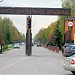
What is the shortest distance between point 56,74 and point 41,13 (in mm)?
28743

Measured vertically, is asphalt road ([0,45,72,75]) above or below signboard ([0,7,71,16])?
below

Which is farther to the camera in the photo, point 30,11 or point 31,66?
point 30,11

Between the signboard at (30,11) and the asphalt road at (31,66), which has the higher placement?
the signboard at (30,11)

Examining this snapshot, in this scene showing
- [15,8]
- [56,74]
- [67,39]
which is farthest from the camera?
[67,39]

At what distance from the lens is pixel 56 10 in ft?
156

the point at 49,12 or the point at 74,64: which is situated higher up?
the point at 49,12

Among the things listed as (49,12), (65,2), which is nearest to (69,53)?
(49,12)

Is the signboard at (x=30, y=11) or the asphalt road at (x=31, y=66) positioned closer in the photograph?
the asphalt road at (x=31, y=66)

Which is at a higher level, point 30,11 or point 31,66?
point 30,11

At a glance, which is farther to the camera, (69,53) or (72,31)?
(72,31)

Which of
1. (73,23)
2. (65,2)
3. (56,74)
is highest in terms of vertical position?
(65,2)

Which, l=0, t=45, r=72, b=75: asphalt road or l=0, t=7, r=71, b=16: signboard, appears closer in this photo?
l=0, t=45, r=72, b=75: asphalt road

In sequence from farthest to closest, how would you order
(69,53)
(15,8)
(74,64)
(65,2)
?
(65,2) → (15,8) → (69,53) → (74,64)

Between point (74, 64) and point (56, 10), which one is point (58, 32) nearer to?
point (56, 10)
